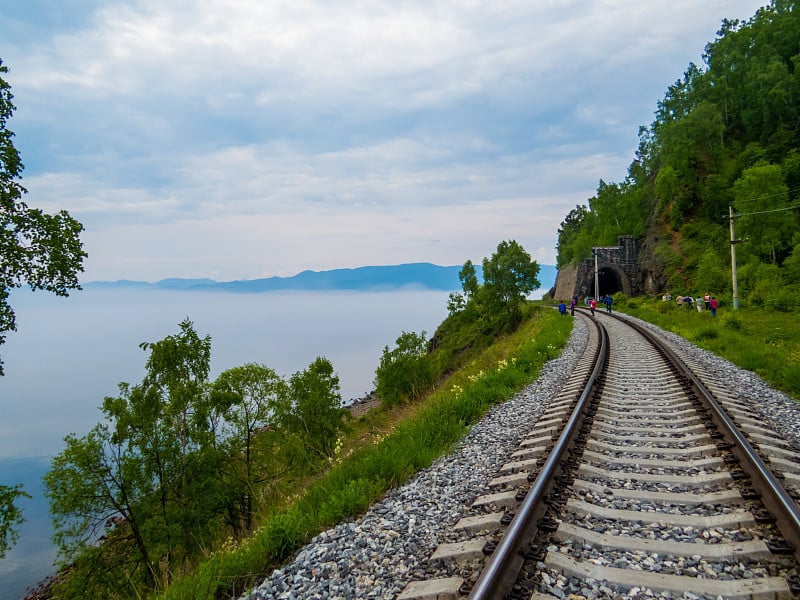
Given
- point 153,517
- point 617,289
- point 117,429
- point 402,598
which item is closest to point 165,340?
point 117,429

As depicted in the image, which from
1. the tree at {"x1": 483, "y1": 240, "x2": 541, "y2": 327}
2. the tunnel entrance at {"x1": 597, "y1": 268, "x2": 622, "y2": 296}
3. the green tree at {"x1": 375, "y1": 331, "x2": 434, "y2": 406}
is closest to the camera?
the green tree at {"x1": 375, "y1": 331, "x2": 434, "y2": 406}

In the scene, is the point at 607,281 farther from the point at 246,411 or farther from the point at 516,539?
the point at 516,539

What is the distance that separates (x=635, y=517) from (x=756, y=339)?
1700 cm

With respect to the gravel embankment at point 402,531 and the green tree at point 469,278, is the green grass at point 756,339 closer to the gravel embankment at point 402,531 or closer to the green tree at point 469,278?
the gravel embankment at point 402,531

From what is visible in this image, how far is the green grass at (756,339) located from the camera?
34.9 feet

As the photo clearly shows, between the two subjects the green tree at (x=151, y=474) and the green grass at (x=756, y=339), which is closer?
the green grass at (x=756, y=339)

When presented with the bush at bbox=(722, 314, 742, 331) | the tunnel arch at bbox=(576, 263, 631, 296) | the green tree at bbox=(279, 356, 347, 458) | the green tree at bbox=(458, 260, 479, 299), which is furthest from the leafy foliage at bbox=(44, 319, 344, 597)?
the tunnel arch at bbox=(576, 263, 631, 296)

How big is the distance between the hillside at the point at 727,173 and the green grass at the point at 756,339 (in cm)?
1189

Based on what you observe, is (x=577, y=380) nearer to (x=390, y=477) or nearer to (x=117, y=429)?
(x=390, y=477)

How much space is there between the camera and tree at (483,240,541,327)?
43375mm

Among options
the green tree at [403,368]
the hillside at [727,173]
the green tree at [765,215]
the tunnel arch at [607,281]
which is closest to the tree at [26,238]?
the green tree at [403,368]

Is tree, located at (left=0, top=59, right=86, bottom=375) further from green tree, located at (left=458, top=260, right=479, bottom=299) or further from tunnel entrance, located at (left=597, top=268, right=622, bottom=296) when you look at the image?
tunnel entrance, located at (left=597, top=268, right=622, bottom=296)

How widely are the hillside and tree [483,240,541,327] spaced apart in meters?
15.0

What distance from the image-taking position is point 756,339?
1681 centimetres
